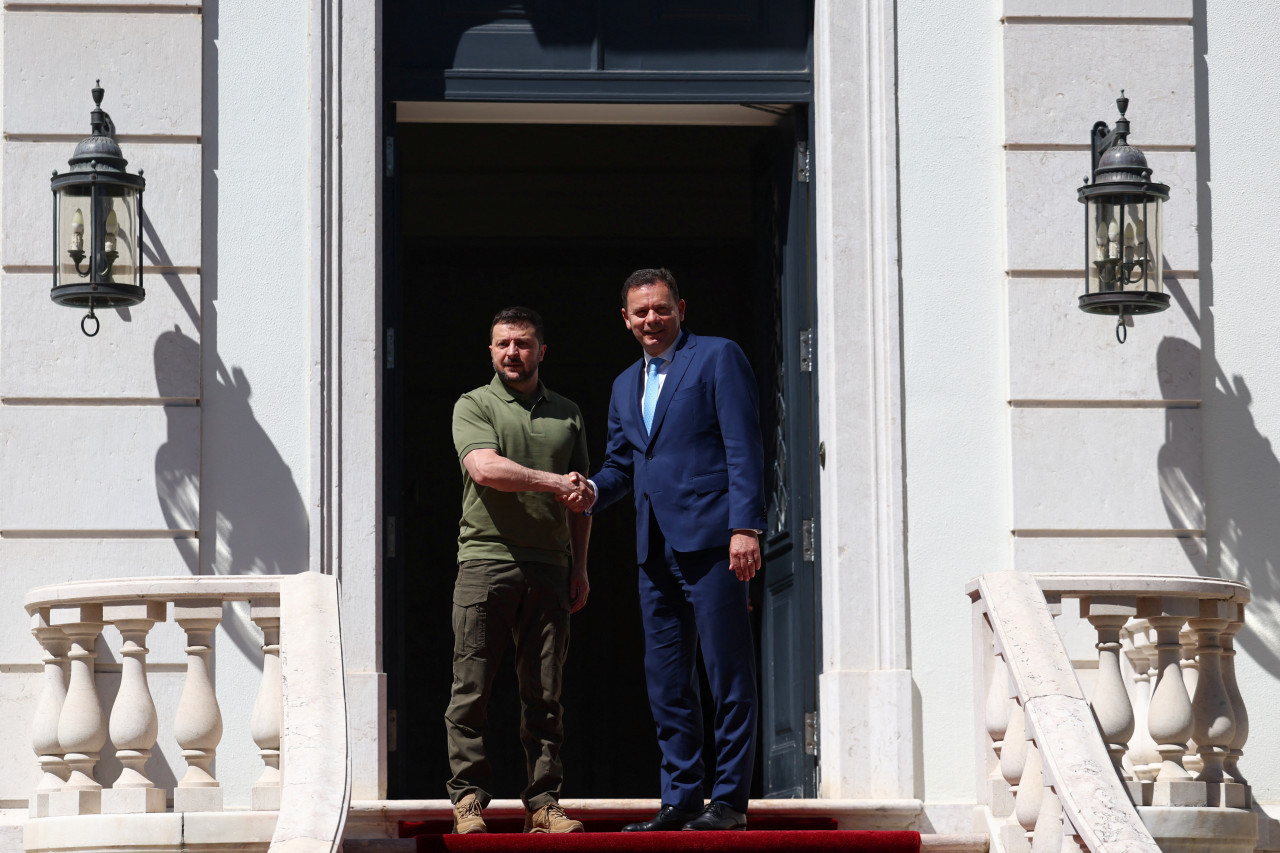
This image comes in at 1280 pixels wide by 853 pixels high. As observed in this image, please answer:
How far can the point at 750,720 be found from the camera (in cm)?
567

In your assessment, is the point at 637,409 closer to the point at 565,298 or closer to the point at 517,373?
the point at 517,373

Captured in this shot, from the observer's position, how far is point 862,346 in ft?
23.3

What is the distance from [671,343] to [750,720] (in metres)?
1.33

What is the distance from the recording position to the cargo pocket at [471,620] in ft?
19.0

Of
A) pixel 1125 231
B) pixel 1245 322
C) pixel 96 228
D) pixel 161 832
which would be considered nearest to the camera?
pixel 161 832

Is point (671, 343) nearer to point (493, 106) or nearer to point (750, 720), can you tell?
Result: point (750, 720)

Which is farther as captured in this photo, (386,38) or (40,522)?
(386,38)

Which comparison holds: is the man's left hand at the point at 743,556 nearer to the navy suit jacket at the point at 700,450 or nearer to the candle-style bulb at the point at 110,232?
the navy suit jacket at the point at 700,450

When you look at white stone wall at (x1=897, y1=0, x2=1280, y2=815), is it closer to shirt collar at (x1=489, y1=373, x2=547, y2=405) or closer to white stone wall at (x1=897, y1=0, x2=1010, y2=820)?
white stone wall at (x1=897, y1=0, x2=1010, y2=820)

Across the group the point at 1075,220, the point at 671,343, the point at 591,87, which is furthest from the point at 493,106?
the point at 1075,220

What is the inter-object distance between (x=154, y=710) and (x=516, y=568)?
1.27 meters

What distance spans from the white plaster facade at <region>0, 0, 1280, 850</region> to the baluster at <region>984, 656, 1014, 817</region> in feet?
3.16

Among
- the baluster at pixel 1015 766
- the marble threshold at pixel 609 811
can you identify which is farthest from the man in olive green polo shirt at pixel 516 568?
the baluster at pixel 1015 766

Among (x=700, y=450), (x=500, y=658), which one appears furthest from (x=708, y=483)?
(x=500, y=658)
